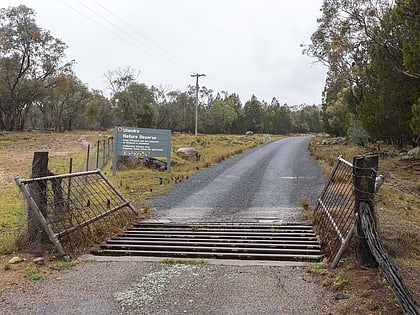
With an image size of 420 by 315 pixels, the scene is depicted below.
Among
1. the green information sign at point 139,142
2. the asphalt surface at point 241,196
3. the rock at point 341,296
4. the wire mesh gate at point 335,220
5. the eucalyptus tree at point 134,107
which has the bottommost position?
the asphalt surface at point 241,196

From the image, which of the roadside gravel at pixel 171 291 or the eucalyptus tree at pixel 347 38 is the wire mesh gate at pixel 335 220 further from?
the eucalyptus tree at pixel 347 38

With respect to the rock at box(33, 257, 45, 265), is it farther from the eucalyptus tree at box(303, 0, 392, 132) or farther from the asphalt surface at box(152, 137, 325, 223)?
the eucalyptus tree at box(303, 0, 392, 132)

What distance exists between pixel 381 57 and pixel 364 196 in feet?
55.4

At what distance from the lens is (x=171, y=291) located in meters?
4.26

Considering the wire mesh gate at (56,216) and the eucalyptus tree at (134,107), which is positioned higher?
the eucalyptus tree at (134,107)

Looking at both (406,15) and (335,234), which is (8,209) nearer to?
(335,234)

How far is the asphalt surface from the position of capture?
8.66m

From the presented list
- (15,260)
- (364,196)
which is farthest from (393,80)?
(15,260)

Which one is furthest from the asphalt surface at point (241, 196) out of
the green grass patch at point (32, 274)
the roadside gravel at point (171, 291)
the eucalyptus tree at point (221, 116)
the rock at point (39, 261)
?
the eucalyptus tree at point (221, 116)

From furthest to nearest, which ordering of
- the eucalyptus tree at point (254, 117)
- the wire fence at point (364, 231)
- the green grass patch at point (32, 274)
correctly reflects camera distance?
the eucalyptus tree at point (254, 117) → the green grass patch at point (32, 274) → the wire fence at point (364, 231)

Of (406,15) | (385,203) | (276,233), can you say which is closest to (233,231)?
(276,233)

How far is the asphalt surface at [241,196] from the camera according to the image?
866 cm

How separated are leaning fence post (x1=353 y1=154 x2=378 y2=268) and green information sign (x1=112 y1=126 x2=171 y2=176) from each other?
12644mm

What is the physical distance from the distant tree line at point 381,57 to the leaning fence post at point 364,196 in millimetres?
9168
